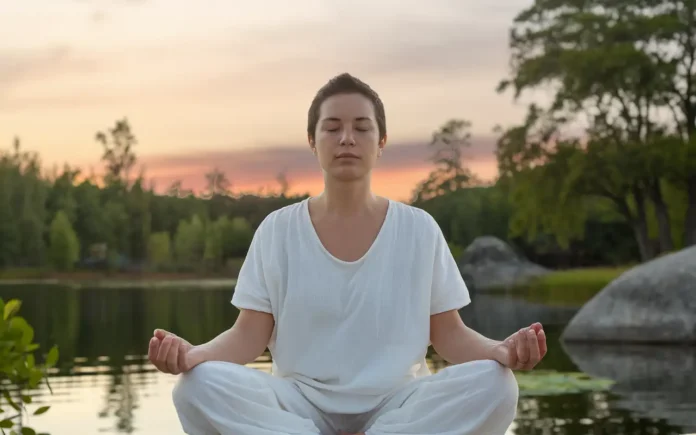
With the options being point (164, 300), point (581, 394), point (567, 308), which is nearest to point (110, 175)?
point (164, 300)

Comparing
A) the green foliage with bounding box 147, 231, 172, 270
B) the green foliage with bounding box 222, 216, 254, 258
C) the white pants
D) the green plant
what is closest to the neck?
the white pants

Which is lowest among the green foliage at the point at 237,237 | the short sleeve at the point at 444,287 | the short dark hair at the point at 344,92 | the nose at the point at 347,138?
the green foliage at the point at 237,237

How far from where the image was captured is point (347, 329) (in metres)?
3.43

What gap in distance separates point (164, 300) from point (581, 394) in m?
17.7

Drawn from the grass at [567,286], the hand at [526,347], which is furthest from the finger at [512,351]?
the grass at [567,286]

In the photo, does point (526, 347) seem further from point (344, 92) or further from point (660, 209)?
point (660, 209)

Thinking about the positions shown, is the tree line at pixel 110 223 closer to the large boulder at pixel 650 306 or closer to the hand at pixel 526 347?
the large boulder at pixel 650 306

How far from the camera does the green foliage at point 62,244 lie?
4472 cm

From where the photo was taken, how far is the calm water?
7.34 meters

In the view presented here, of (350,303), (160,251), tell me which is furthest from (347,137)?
(160,251)

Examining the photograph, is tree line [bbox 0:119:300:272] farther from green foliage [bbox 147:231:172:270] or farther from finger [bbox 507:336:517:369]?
finger [bbox 507:336:517:369]

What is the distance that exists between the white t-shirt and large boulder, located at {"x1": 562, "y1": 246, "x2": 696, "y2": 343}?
31.3 feet

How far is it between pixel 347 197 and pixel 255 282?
1.37 ft

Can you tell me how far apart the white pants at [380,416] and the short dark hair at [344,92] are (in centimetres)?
87
